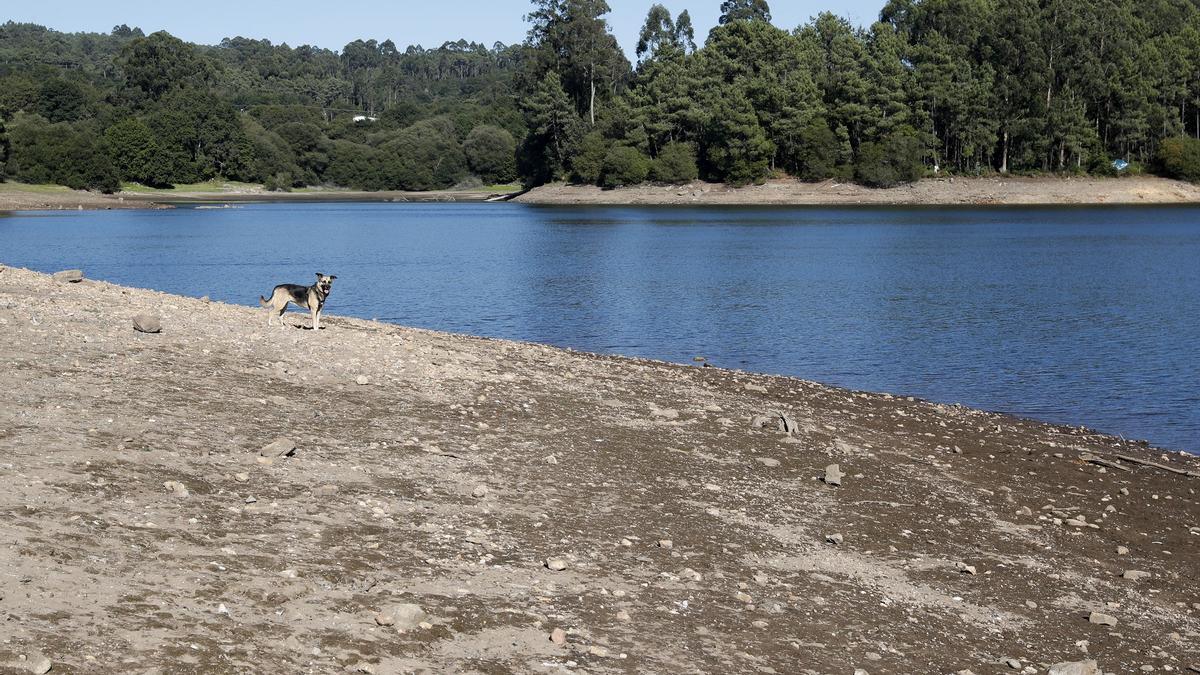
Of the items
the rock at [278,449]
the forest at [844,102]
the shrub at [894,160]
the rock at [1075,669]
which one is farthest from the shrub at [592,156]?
the rock at [1075,669]

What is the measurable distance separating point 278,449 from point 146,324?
7.17 m

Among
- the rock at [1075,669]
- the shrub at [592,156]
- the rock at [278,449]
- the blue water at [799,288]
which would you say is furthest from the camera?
the shrub at [592,156]

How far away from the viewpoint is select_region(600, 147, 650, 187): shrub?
14650 centimetres

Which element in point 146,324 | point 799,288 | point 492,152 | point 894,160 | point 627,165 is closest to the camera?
point 146,324

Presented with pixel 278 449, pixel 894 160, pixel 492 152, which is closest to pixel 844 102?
pixel 894 160

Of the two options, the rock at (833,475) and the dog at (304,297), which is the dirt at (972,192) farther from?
the rock at (833,475)

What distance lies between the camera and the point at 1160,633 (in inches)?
417

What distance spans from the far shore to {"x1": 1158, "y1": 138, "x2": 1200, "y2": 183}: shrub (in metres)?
1.13

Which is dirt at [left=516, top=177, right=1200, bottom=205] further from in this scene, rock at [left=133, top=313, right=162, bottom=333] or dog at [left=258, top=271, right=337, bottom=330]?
rock at [left=133, top=313, right=162, bottom=333]

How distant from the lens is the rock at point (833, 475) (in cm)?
1445

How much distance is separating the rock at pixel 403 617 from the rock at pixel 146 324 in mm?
11255

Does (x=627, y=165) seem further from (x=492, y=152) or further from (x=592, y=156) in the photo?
(x=492, y=152)

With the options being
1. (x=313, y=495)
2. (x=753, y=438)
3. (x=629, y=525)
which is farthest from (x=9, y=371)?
(x=753, y=438)

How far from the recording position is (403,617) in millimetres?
8750
